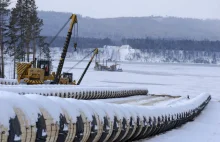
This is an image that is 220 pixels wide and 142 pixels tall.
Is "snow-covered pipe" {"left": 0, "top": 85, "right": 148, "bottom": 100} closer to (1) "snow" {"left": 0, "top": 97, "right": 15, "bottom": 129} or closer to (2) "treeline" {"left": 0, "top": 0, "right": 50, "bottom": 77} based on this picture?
(1) "snow" {"left": 0, "top": 97, "right": 15, "bottom": 129}

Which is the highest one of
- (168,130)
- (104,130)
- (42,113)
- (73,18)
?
(73,18)

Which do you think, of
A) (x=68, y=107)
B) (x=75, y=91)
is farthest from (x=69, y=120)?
(x=75, y=91)

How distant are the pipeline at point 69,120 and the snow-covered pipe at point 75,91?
11.0 metres

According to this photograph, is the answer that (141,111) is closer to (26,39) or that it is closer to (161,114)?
(161,114)

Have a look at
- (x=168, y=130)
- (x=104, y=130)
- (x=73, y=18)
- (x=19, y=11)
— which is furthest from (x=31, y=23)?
(x=104, y=130)

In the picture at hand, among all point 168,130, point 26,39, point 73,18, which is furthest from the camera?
point 26,39

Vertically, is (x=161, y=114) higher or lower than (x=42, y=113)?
lower

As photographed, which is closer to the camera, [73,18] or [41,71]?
[41,71]

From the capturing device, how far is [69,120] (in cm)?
778

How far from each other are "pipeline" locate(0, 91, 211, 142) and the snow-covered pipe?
1098 centimetres

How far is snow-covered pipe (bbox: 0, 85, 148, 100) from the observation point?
22.3 metres

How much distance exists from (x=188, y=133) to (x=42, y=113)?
8371mm

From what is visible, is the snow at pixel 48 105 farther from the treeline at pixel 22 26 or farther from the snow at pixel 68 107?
the treeline at pixel 22 26

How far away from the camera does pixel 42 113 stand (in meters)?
7.02
